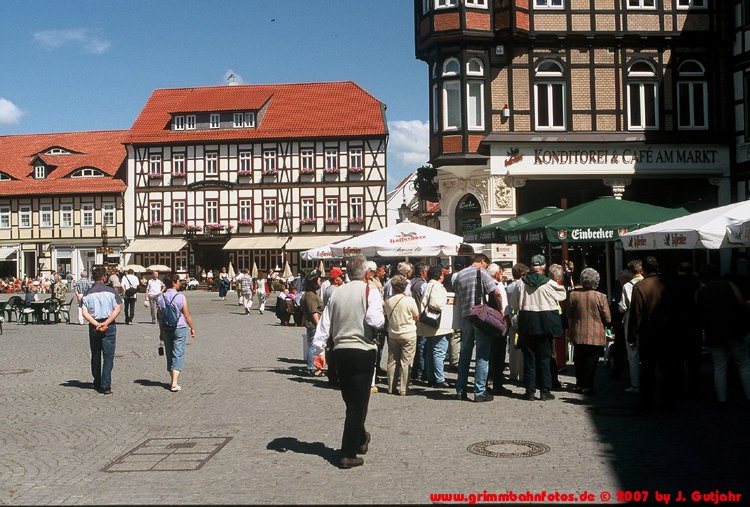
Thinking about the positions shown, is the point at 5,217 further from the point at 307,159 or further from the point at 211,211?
the point at 307,159

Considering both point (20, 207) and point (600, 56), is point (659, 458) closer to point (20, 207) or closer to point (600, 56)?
point (600, 56)

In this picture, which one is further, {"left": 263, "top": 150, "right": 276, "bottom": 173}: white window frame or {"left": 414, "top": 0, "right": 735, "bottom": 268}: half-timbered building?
{"left": 263, "top": 150, "right": 276, "bottom": 173}: white window frame

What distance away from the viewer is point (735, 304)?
10383 millimetres

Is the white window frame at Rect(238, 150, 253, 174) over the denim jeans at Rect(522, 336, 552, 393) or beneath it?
over

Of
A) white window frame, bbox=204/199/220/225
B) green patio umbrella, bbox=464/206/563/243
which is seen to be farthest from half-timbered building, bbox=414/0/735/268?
white window frame, bbox=204/199/220/225

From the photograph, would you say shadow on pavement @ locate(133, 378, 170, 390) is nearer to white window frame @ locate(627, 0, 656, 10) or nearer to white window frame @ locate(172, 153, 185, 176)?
white window frame @ locate(627, 0, 656, 10)

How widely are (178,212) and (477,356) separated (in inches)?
2009

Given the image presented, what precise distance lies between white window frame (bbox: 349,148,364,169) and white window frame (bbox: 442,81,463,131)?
31600mm

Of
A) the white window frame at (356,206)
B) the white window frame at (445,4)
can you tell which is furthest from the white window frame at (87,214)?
the white window frame at (445,4)

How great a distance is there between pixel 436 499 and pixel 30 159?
6646 centimetres

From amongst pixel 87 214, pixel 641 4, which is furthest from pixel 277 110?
pixel 641 4

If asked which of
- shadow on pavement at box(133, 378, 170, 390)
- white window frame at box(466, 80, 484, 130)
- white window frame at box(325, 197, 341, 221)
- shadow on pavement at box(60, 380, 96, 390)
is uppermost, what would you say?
white window frame at box(466, 80, 484, 130)

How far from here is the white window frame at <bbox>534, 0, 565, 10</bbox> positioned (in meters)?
26.5

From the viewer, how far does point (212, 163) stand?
5947cm
